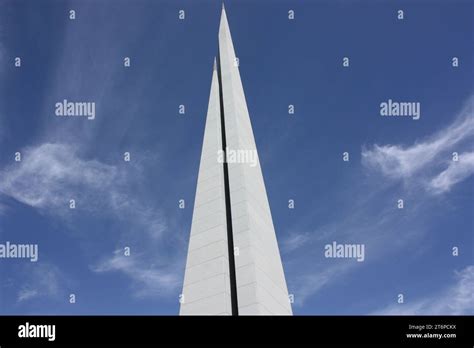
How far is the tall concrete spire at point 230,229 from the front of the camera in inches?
451

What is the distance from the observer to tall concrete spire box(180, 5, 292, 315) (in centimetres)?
1145

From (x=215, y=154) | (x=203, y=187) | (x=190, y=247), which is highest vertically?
(x=215, y=154)

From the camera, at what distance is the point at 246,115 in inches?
667

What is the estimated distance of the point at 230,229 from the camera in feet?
42.1

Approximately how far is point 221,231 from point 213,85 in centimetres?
609
